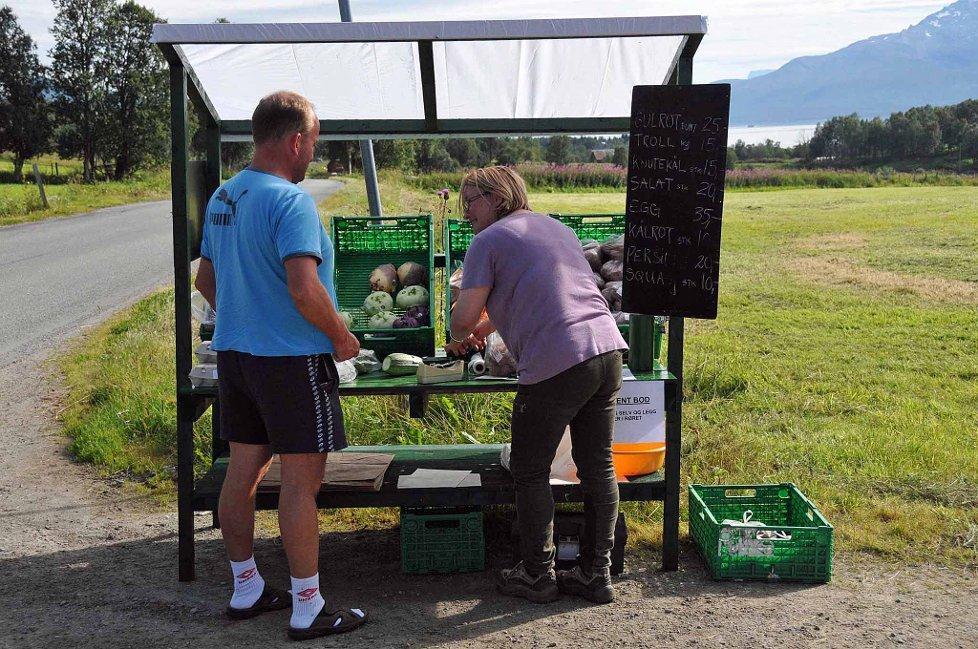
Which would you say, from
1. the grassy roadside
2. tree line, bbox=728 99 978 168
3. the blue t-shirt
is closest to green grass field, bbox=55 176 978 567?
the blue t-shirt

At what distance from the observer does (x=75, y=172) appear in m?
52.1

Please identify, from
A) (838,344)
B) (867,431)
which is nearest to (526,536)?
(867,431)

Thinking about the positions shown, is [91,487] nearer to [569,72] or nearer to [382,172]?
[569,72]

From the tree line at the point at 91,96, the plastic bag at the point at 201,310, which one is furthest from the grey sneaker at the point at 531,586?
the tree line at the point at 91,96

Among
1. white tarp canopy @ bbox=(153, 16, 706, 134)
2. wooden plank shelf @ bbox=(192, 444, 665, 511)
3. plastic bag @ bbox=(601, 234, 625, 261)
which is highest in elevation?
white tarp canopy @ bbox=(153, 16, 706, 134)

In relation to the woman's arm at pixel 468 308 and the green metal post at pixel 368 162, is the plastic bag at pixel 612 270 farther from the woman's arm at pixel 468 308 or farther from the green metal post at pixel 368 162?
the green metal post at pixel 368 162

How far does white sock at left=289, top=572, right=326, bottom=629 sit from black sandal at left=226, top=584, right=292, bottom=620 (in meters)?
0.27

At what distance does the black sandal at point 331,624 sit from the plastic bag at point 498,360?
4.24 ft

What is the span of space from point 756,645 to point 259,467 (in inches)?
82.9

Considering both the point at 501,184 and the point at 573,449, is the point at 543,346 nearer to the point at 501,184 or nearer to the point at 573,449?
the point at 573,449

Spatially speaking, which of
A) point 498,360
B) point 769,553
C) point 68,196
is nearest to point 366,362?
point 498,360

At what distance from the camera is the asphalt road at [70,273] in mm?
10625

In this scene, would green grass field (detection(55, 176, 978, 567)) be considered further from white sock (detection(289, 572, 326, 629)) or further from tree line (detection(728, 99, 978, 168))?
tree line (detection(728, 99, 978, 168))

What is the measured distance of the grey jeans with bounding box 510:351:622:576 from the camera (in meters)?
3.70
